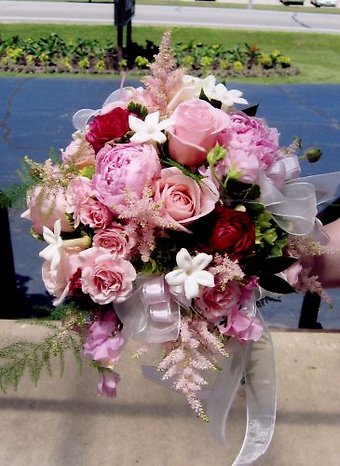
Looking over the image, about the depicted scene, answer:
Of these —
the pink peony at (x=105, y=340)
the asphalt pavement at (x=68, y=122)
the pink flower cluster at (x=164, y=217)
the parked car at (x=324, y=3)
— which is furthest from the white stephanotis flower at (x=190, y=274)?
the parked car at (x=324, y=3)

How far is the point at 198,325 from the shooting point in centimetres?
156

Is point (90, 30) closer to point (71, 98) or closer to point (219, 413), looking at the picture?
point (71, 98)

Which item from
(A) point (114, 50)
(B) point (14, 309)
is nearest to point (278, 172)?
(B) point (14, 309)

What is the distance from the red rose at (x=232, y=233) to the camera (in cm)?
148

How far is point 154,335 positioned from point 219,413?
0.48 metres

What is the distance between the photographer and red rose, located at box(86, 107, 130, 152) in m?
1.61

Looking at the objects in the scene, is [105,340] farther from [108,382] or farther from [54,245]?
[54,245]

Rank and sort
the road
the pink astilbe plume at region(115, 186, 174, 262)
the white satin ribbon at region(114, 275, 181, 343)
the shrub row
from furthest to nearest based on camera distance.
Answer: the road, the shrub row, the white satin ribbon at region(114, 275, 181, 343), the pink astilbe plume at region(115, 186, 174, 262)

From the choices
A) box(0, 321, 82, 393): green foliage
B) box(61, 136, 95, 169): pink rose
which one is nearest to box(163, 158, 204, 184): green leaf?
box(61, 136, 95, 169): pink rose

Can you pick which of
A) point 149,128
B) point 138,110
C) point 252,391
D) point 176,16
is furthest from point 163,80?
point 176,16

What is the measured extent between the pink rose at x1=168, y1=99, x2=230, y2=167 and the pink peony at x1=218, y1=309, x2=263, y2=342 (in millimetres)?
400

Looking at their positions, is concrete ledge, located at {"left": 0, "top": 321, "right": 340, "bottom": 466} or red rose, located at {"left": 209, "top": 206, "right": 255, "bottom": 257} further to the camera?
concrete ledge, located at {"left": 0, "top": 321, "right": 340, "bottom": 466}

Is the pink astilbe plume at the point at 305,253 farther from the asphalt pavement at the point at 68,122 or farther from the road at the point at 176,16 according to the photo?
the road at the point at 176,16

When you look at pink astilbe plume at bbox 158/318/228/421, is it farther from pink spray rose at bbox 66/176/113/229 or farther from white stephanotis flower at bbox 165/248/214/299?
pink spray rose at bbox 66/176/113/229
